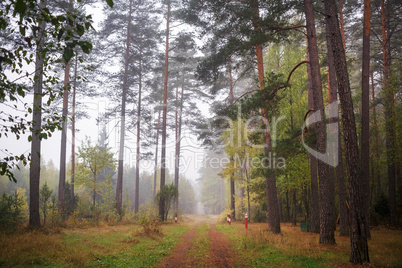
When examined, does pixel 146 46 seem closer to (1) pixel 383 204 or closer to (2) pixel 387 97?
(2) pixel 387 97

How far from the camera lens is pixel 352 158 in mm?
7625

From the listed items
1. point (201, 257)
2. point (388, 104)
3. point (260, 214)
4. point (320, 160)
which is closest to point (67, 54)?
point (201, 257)

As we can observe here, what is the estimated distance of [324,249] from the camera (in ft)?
30.0

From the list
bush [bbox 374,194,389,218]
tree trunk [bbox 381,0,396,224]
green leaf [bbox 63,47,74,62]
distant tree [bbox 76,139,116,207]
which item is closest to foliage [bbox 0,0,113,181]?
green leaf [bbox 63,47,74,62]

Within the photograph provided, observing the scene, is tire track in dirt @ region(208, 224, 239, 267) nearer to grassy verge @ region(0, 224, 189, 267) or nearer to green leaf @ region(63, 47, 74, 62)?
grassy verge @ region(0, 224, 189, 267)

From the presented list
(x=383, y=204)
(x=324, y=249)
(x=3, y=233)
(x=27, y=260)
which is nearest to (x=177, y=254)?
(x=27, y=260)

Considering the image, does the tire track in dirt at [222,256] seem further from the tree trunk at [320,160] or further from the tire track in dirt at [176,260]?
the tree trunk at [320,160]

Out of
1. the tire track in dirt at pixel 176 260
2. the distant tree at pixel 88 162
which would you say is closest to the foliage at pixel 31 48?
the tire track in dirt at pixel 176 260

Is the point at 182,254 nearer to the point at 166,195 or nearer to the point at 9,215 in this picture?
the point at 9,215

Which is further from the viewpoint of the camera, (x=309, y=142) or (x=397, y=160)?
(x=397, y=160)

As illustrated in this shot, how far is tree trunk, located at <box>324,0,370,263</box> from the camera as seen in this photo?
719 cm

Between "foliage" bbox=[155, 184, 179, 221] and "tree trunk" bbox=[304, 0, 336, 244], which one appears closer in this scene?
"tree trunk" bbox=[304, 0, 336, 244]

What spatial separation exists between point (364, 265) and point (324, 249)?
2302mm

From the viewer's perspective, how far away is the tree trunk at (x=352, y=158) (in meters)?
7.19
